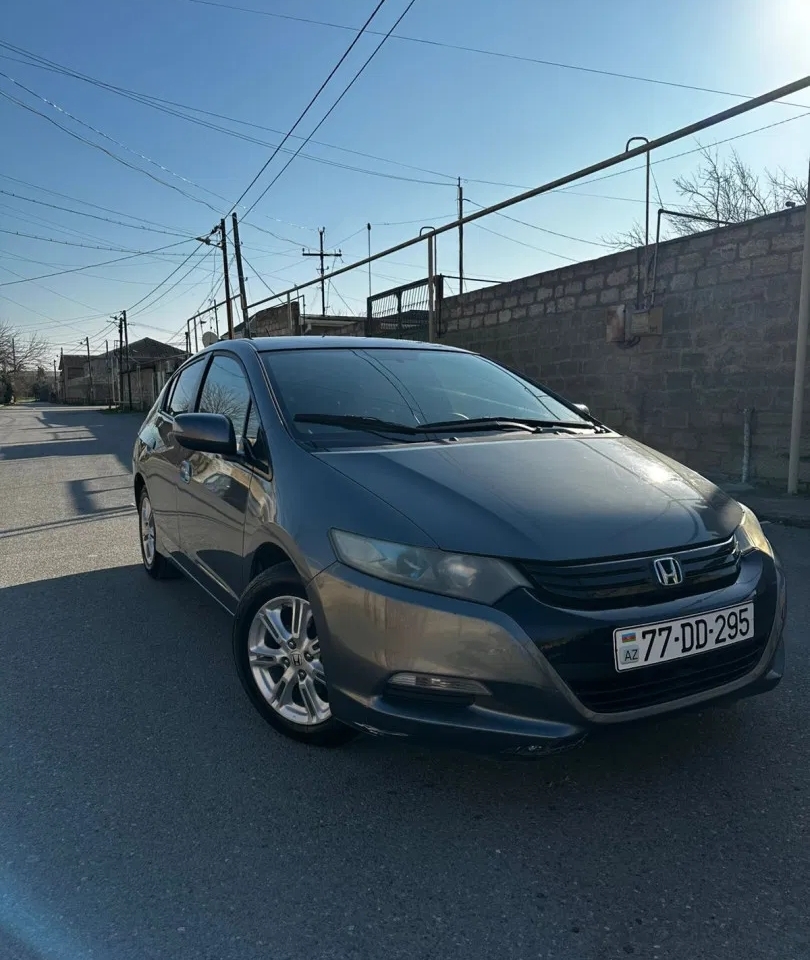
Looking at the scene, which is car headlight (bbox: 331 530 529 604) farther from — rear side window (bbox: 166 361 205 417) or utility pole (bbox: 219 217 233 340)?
utility pole (bbox: 219 217 233 340)

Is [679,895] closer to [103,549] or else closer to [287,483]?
[287,483]

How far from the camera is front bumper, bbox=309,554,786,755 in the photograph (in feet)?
6.67

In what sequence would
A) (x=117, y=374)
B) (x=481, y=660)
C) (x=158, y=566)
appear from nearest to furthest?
1. (x=481, y=660)
2. (x=158, y=566)
3. (x=117, y=374)

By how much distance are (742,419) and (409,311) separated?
7068 mm

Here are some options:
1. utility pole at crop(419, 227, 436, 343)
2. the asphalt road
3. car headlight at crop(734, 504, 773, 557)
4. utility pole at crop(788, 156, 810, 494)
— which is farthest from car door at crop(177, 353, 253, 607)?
utility pole at crop(419, 227, 436, 343)

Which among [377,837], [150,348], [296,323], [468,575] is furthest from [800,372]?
[150,348]

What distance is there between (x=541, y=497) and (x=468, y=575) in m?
0.45

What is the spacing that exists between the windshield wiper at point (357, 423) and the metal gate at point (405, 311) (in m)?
9.76

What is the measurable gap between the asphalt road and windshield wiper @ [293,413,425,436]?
1.21 m

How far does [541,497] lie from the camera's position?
2.40 m

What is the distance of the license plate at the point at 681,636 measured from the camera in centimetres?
208

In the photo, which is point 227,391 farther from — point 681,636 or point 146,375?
point 146,375

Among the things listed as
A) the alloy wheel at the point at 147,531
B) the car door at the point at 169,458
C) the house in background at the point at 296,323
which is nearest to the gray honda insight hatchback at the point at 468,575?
the car door at the point at 169,458

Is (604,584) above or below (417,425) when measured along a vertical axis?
below
